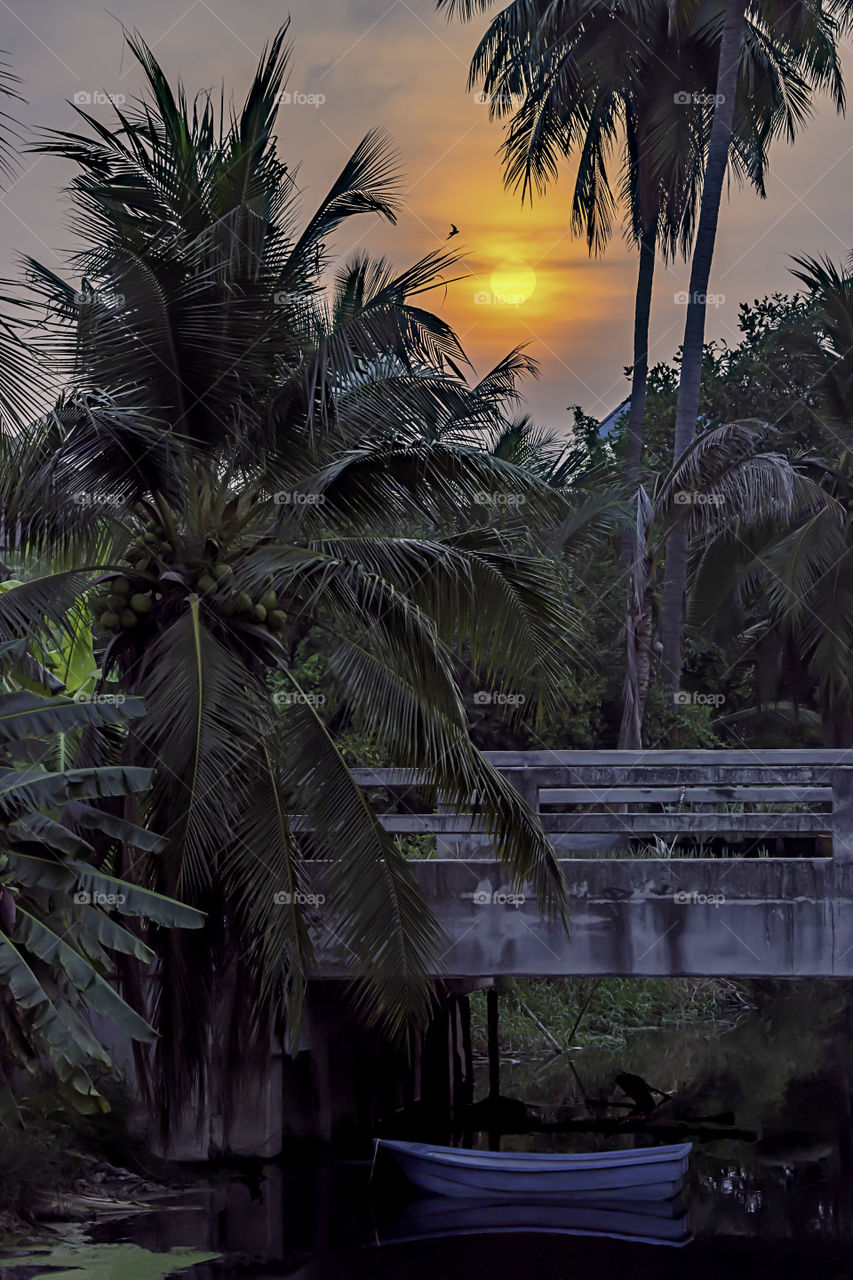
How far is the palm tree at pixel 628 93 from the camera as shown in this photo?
2922 cm

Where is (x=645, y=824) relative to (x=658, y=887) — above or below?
above

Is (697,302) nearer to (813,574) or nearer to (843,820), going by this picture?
(813,574)

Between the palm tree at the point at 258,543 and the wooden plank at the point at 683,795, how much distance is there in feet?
4.36

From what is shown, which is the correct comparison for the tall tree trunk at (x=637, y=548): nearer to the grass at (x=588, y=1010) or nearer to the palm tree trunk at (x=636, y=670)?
the palm tree trunk at (x=636, y=670)

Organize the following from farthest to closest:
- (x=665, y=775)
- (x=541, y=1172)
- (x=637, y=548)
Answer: (x=637, y=548) < (x=541, y=1172) < (x=665, y=775)

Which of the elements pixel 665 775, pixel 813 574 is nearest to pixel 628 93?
pixel 813 574

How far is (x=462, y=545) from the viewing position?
13.8m

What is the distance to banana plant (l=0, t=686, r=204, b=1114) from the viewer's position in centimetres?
1037

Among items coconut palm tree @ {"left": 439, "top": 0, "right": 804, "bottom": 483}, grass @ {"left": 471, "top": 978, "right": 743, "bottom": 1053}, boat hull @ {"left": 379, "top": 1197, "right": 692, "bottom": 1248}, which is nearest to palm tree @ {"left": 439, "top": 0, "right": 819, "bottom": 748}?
coconut palm tree @ {"left": 439, "top": 0, "right": 804, "bottom": 483}

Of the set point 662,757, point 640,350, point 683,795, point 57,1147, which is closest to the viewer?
point 683,795

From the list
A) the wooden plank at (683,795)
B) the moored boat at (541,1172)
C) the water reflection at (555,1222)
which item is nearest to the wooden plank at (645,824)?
the wooden plank at (683,795)

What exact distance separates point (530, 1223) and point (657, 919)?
432 cm

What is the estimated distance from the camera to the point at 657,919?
1484 centimetres

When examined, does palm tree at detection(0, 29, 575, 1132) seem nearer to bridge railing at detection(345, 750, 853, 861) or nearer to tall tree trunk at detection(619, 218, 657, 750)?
bridge railing at detection(345, 750, 853, 861)
